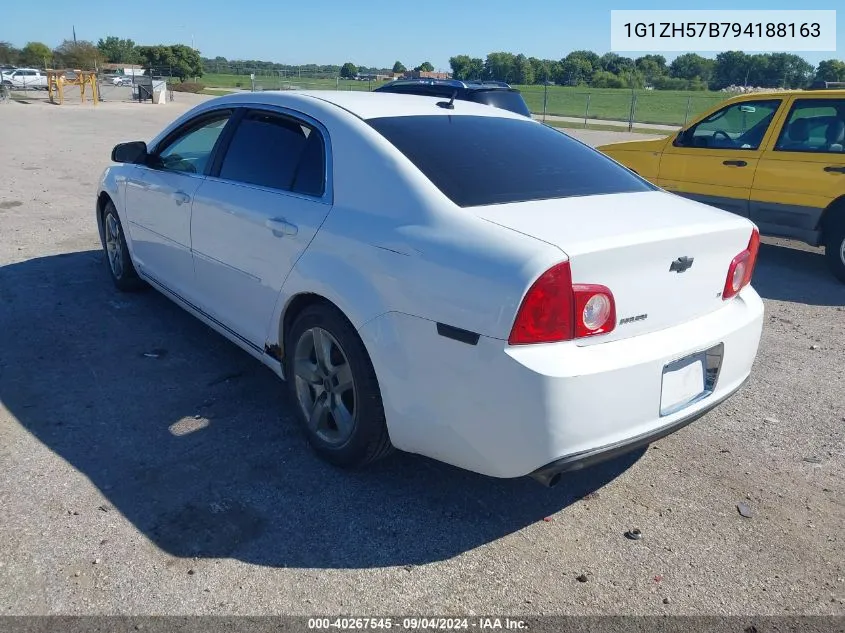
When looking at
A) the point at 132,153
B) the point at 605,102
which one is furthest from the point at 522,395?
the point at 605,102

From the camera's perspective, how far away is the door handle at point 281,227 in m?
3.40

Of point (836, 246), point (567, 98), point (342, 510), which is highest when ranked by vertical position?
point (567, 98)

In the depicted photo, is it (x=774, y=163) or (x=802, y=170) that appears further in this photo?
(x=774, y=163)

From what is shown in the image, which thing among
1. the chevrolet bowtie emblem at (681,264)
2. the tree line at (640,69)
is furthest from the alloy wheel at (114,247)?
the tree line at (640,69)

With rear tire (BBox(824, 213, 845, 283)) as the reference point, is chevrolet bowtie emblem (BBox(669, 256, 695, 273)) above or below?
above

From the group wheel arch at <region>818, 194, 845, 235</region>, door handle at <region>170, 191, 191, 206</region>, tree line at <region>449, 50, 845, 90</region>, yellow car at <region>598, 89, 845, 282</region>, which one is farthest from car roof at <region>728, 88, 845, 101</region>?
tree line at <region>449, 50, 845, 90</region>

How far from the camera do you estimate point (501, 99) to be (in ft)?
35.3

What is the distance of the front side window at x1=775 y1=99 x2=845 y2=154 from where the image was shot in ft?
23.0

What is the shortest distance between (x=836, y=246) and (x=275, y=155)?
5777 mm

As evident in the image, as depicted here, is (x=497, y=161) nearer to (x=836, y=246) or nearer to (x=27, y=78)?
(x=836, y=246)

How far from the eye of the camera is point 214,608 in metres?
2.50

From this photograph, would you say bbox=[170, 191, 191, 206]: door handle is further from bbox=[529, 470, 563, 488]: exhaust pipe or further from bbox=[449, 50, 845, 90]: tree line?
bbox=[449, 50, 845, 90]: tree line

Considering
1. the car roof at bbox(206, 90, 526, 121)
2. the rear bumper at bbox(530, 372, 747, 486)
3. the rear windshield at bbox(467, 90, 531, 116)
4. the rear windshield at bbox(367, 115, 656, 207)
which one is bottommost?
the rear bumper at bbox(530, 372, 747, 486)

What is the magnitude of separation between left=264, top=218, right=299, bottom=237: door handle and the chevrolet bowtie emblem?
167cm
